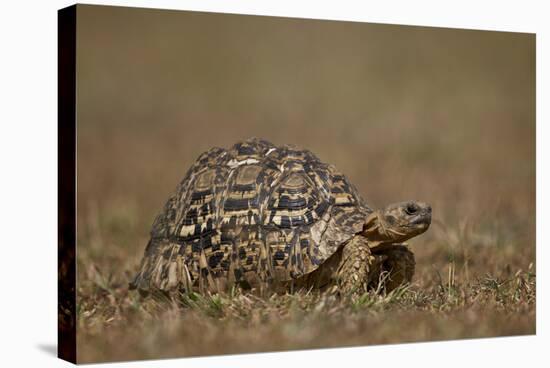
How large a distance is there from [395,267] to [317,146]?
12.8 feet

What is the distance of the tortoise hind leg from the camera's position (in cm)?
752

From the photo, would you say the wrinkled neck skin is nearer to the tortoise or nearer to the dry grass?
the tortoise

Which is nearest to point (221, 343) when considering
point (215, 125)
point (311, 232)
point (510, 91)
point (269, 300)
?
point (269, 300)

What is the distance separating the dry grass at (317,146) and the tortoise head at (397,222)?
431 mm

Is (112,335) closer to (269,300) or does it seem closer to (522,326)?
(269,300)

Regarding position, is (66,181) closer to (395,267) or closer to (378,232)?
(378,232)

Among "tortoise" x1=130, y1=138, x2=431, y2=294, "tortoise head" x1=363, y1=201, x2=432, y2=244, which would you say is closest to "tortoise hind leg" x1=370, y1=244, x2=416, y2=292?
"tortoise" x1=130, y1=138, x2=431, y2=294

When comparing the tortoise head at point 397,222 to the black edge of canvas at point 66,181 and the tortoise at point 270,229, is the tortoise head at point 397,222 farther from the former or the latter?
the black edge of canvas at point 66,181

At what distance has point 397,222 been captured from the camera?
24.0 ft

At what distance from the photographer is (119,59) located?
9.54 metres

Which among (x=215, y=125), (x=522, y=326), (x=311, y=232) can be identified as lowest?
(x=522, y=326)

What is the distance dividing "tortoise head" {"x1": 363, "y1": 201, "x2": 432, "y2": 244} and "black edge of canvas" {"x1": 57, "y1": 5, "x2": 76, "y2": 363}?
2.07 metres

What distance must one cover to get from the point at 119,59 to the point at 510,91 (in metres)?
3.65

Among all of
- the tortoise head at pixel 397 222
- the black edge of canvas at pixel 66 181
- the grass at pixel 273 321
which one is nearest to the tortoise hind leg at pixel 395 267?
the grass at pixel 273 321
